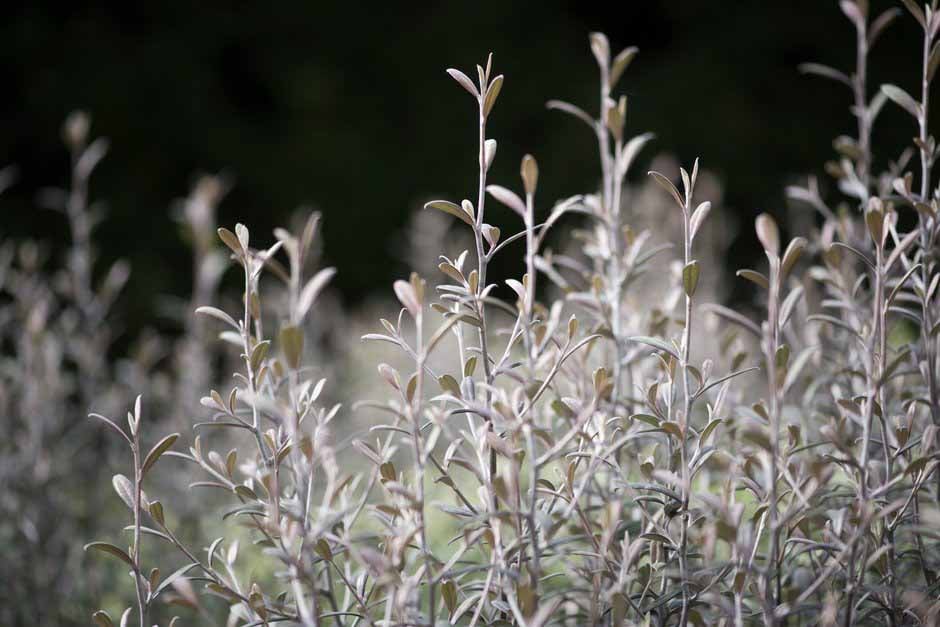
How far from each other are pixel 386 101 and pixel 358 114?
25 cm

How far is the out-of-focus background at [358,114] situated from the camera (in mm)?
5582

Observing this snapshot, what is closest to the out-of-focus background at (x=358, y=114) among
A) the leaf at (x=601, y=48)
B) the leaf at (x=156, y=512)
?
the leaf at (x=601, y=48)

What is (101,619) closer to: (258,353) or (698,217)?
(258,353)

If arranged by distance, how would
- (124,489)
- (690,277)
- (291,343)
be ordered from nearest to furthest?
(291,343)
(690,277)
(124,489)

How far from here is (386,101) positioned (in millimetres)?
6520

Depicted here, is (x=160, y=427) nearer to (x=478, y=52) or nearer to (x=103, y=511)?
(x=103, y=511)

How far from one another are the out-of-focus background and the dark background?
0.05 ft

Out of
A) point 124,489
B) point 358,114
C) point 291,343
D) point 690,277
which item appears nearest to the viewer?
point 291,343

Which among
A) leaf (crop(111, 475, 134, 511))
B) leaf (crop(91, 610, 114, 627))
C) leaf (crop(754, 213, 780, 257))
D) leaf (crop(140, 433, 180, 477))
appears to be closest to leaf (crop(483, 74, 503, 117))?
leaf (crop(754, 213, 780, 257))

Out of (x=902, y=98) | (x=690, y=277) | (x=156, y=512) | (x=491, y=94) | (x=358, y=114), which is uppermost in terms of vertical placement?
(x=491, y=94)

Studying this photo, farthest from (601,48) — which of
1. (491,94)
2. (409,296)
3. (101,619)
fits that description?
(101,619)

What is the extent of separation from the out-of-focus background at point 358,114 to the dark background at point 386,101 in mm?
15

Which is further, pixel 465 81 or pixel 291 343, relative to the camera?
pixel 465 81

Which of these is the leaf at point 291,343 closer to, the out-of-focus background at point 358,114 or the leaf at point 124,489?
the leaf at point 124,489
